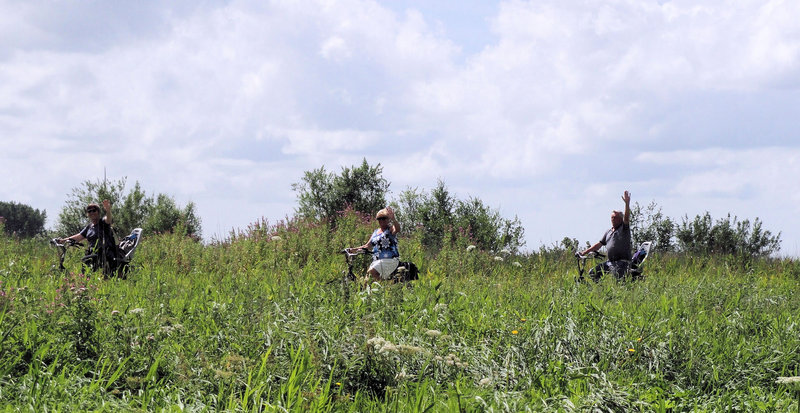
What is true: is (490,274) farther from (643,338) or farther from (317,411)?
(317,411)

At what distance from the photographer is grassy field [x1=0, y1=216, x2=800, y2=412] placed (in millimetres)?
4465

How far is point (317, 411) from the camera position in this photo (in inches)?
160

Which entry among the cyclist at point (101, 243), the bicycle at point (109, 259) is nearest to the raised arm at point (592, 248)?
the bicycle at point (109, 259)

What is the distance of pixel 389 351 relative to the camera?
4.79m

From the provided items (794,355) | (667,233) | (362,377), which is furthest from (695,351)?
(667,233)

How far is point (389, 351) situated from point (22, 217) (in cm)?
5956

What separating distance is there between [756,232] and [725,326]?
67.5ft

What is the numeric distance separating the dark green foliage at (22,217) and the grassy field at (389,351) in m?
52.8

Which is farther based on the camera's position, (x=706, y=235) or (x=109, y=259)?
(x=706, y=235)

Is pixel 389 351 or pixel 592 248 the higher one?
pixel 592 248

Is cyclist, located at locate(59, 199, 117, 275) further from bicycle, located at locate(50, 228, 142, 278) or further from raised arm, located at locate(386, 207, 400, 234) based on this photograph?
raised arm, located at locate(386, 207, 400, 234)

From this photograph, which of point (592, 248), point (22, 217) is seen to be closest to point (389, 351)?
point (592, 248)

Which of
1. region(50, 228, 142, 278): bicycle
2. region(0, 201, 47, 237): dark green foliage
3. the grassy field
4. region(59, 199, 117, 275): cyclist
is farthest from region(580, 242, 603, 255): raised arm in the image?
region(0, 201, 47, 237): dark green foliage

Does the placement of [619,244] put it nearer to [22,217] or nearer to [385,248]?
[385,248]
